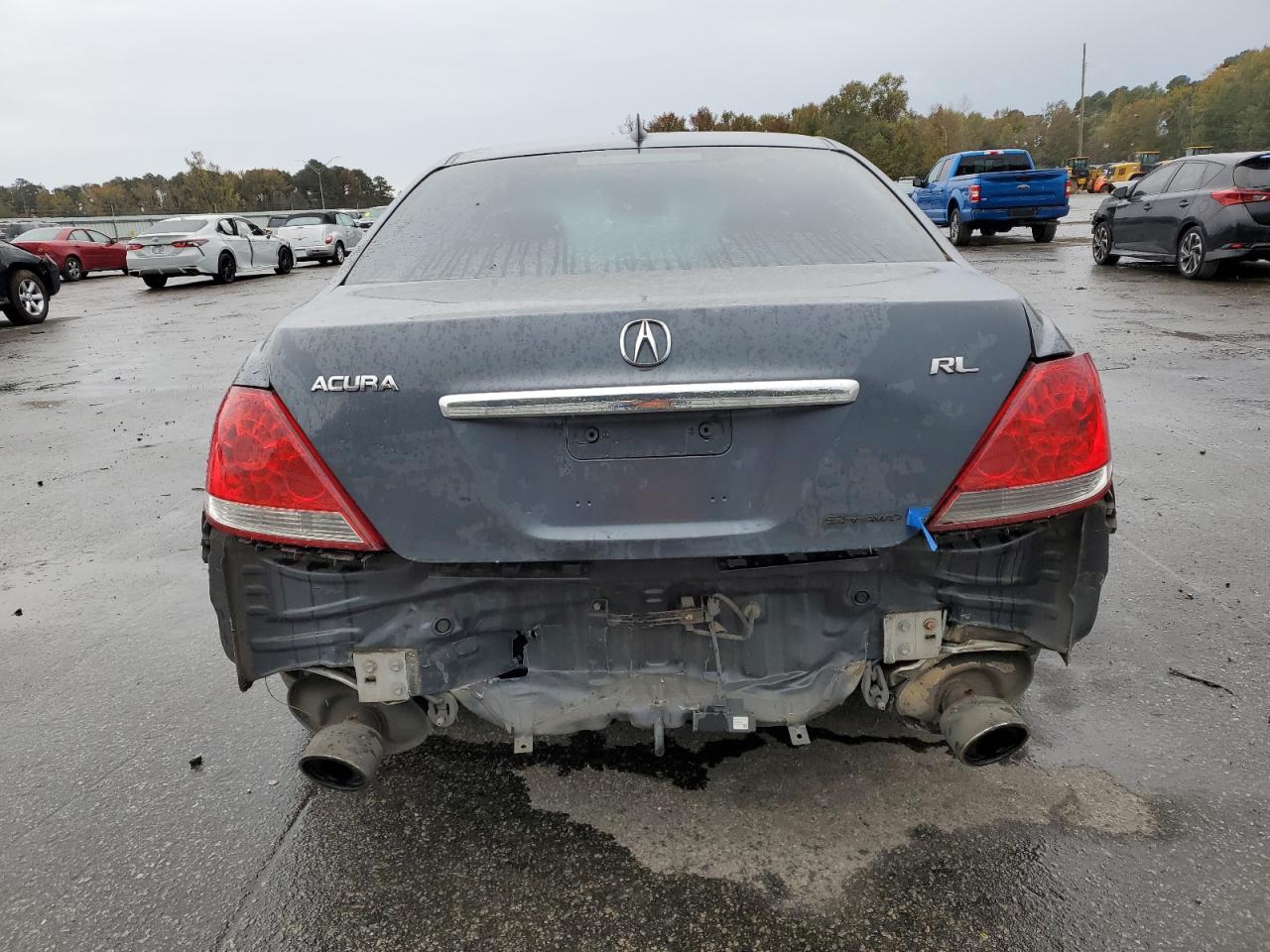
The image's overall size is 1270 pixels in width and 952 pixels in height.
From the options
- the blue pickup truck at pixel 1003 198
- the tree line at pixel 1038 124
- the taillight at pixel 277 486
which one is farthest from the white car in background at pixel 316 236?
the tree line at pixel 1038 124

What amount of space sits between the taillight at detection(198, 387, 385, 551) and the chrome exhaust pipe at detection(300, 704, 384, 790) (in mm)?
497

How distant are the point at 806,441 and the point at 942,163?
79.6ft

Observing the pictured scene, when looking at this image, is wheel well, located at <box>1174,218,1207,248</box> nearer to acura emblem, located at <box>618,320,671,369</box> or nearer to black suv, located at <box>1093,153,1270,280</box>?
black suv, located at <box>1093,153,1270,280</box>

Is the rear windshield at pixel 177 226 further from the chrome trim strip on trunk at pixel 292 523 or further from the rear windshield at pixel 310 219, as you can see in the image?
the chrome trim strip on trunk at pixel 292 523

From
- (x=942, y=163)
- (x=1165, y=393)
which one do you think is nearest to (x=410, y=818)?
(x=1165, y=393)

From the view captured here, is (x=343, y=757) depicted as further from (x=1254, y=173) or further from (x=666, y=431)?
(x=1254, y=173)

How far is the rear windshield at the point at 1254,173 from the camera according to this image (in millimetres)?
12336

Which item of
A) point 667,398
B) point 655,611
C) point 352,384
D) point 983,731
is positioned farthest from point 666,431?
point 983,731

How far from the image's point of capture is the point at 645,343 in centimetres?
199

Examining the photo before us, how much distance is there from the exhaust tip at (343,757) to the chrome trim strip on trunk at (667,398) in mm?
893

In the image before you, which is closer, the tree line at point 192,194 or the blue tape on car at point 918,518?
the blue tape on car at point 918,518

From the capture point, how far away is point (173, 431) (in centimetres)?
741

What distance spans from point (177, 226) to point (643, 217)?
76.0ft

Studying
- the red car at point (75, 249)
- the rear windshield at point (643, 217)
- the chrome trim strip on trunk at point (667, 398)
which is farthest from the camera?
the red car at point (75, 249)
